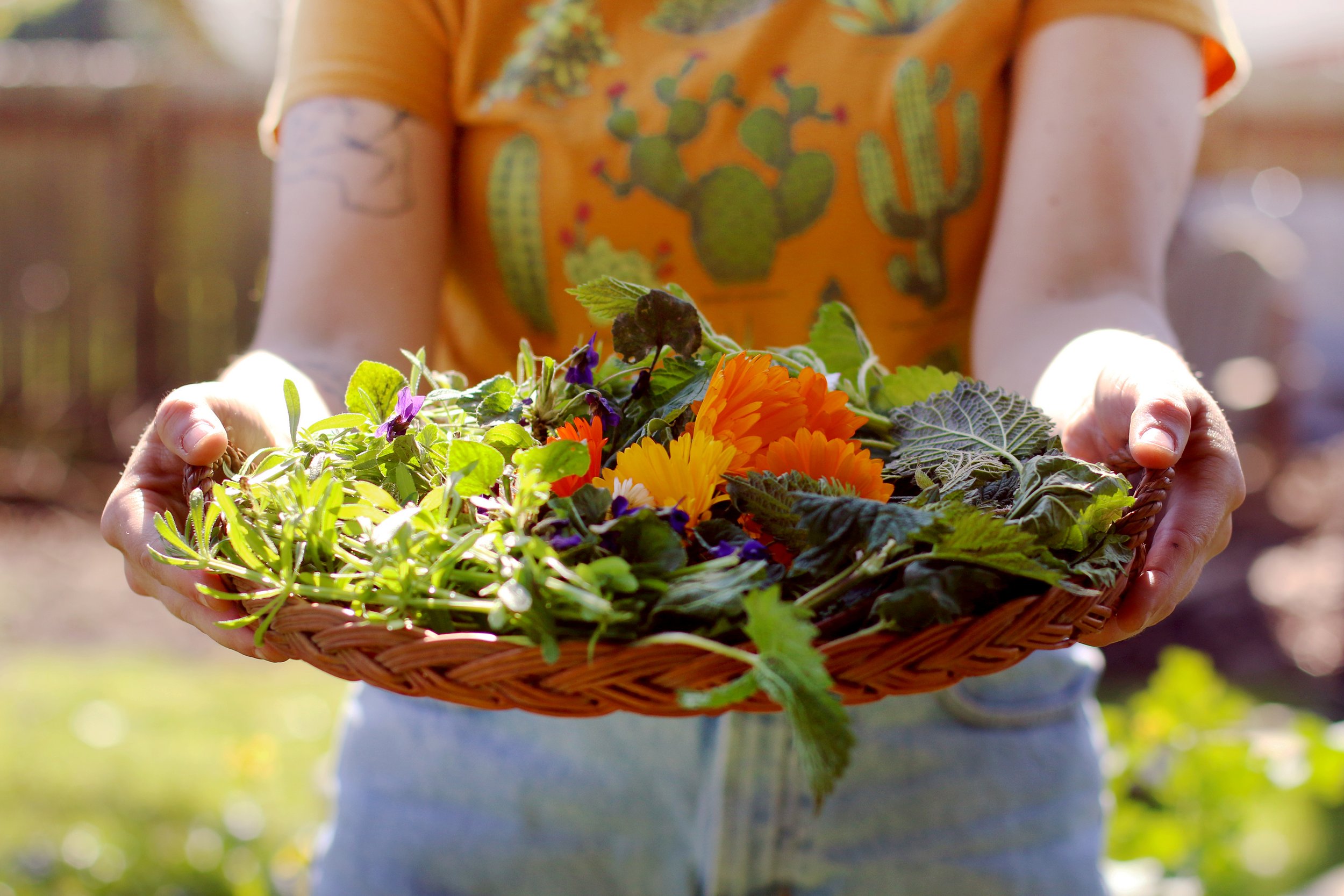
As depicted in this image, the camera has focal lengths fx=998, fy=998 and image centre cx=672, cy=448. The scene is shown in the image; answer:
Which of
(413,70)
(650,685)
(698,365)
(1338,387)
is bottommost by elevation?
(1338,387)

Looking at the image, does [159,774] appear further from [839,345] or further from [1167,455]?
[1167,455]

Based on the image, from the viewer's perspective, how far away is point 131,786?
2510 millimetres

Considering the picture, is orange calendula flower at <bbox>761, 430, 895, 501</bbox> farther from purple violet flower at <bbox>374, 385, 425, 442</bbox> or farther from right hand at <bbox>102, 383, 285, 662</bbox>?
right hand at <bbox>102, 383, 285, 662</bbox>

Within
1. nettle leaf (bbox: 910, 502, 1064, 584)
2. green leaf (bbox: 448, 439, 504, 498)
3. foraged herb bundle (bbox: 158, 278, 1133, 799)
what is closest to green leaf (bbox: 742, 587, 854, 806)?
foraged herb bundle (bbox: 158, 278, 1133, 799)

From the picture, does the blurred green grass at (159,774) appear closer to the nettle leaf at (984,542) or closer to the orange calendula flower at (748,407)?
the orange calendula flower at (748,407)

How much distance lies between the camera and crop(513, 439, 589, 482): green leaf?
792 mm

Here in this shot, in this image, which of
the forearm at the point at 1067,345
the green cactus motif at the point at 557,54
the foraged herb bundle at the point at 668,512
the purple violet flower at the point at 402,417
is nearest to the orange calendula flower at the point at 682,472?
the foraged herb bundle at the point at 668,512

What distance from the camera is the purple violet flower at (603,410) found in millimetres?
944

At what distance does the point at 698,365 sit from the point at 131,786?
2.26 metres

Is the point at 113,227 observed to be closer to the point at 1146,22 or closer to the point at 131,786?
the point at 131,786

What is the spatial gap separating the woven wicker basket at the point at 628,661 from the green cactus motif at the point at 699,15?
92cm

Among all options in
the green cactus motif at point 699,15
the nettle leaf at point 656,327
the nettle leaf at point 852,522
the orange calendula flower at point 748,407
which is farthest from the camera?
the green cactus motif at point 699,15

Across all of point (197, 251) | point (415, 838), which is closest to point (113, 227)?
point (197, 251)

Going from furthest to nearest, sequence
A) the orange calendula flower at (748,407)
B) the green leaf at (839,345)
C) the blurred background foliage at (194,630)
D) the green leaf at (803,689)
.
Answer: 1. the blurred background foliage at (194,630)
2. the green leaf at (839,345)
3. the orange calendula flower at (748,407)
4. the green leaf at (803,689)
